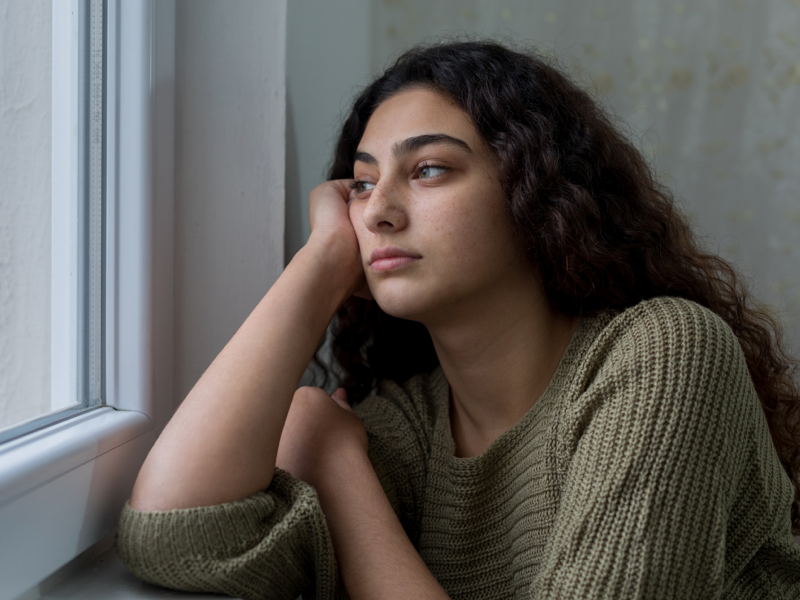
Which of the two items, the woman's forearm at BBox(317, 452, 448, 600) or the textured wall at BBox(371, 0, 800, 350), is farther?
the textured wall at BBox(371, 0, 800, 350)

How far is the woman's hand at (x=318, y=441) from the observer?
0.83 metres

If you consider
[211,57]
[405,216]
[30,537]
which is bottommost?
[30,537]

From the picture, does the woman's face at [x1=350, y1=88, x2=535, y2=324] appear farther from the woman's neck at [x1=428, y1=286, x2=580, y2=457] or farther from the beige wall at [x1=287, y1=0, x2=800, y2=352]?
the beige wall at [x1=287, y1=0, x2=800, y2=352]

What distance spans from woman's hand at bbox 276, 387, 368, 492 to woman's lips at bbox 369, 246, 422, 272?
236mm

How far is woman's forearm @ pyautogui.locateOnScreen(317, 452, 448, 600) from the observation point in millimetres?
712

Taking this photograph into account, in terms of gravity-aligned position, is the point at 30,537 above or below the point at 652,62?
below

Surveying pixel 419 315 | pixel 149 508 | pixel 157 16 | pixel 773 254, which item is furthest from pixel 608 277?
pixel 157 16

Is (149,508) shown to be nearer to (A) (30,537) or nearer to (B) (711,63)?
(A) (30,537)

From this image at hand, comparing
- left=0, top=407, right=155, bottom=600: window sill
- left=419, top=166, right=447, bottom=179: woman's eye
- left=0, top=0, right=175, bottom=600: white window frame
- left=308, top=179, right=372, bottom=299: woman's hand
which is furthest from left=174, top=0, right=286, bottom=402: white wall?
left=419, top=166, right=447, bottom=179: woman's eye

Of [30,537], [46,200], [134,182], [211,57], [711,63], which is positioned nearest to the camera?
[30,537]

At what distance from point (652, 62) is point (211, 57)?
2.93 feet

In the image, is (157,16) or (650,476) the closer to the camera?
(650,476)

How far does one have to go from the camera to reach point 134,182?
0.87m

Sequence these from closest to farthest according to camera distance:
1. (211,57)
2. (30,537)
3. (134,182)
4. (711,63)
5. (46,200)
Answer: (30,537) < (46,200) < (134,182) < (211,57) < (711,63)
